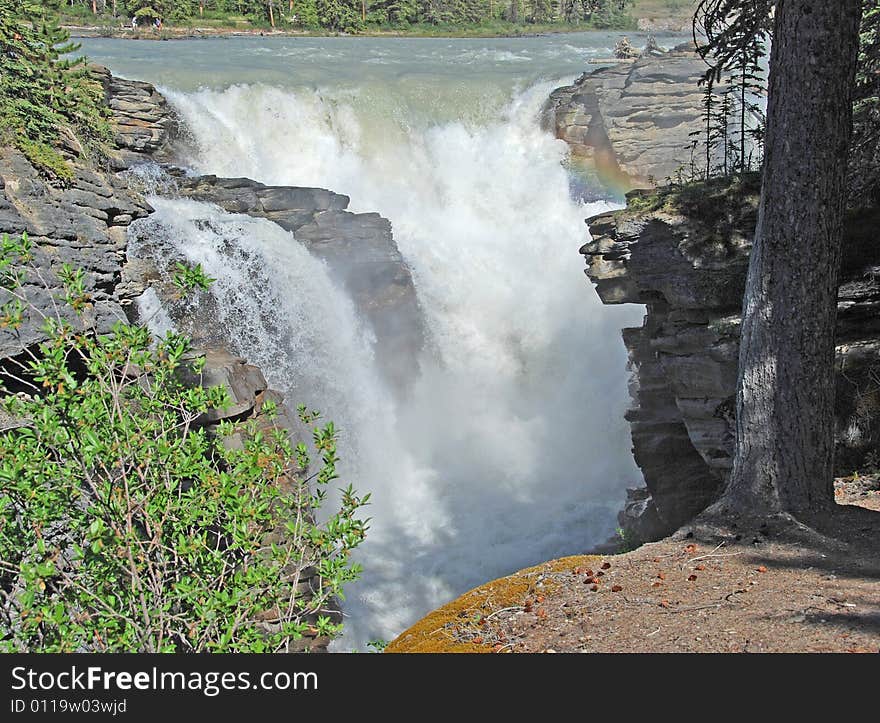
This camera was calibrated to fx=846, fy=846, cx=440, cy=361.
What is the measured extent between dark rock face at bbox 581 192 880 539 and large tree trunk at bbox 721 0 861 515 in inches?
79.9

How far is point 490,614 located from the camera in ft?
20.7

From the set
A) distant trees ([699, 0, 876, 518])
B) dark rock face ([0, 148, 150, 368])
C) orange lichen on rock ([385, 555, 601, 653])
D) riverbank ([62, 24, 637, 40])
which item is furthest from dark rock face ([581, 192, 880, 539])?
riverbank ([62, 24, 637, 40])

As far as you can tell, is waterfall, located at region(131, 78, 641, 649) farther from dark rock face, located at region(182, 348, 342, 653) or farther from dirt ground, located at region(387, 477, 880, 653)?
dirt ground, located at region(387, 477, 880, 653)

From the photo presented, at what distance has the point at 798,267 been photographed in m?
6.88

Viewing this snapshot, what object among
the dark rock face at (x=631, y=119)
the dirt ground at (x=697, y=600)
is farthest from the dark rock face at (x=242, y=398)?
the dark rock face at (x=631, y=119)

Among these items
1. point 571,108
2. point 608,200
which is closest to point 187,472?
point 608,200

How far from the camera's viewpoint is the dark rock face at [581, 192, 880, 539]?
8797mm

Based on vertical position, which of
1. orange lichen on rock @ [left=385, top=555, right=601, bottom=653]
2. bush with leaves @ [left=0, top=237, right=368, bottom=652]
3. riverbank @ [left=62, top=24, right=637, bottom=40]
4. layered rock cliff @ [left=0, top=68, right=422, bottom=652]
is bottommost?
orange lichen on rock @ [left=385, top=555, right=601, bottom=653]

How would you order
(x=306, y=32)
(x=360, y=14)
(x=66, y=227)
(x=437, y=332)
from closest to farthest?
1. (x=66, y=227)
2. (x=437, y=332)
3. (x=306, y=32)
4. (x=360, y=14)

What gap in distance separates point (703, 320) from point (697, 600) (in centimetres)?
477

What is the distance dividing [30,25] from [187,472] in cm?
1135

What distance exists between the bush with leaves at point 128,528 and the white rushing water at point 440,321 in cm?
687

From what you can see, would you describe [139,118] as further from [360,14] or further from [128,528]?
[360,14]

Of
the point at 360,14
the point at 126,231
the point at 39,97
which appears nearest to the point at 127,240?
the point at 126,231
